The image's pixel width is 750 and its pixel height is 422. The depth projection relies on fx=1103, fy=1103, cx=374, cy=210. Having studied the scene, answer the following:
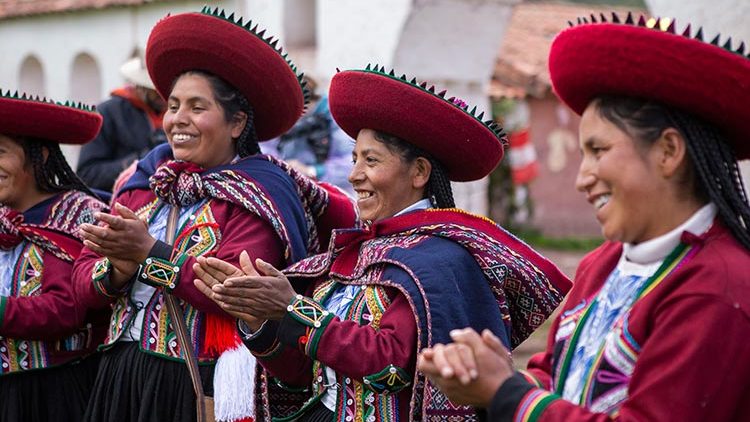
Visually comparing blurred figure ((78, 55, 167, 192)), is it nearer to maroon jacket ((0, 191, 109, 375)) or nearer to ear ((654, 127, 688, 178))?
maroon jacket ((0, 191, 109, 375))

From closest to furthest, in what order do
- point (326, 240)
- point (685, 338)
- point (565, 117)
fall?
point (685, 338) < point (326, 240) < point (565, 117)

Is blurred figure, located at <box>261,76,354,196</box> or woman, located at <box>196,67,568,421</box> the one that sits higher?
blurred figure, located at <box>261,76,354,196</box>

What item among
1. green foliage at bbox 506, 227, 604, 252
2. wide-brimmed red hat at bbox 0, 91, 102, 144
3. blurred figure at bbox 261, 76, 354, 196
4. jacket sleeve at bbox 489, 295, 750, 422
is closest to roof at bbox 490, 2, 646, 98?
green foliage at bbox 506, 227, 604, 252

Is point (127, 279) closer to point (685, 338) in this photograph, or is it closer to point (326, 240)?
point (326, 240)

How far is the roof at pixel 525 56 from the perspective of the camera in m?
19.0

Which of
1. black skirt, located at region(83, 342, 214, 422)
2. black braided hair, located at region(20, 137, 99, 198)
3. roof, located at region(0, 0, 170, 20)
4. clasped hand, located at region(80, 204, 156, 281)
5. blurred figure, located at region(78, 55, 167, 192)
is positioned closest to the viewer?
clasped hand, located at region(80, 204, 156, 281)

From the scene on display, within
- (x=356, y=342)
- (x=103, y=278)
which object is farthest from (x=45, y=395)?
(x=356, y=342)

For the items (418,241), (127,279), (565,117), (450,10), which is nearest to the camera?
(418,241)

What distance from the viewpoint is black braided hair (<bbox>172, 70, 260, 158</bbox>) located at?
398cm

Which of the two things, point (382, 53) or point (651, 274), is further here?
point (382, 53)

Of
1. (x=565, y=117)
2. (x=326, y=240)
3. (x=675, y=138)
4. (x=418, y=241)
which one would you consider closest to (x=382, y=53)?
(x=326, y=240)

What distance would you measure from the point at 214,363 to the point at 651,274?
6.39 feet

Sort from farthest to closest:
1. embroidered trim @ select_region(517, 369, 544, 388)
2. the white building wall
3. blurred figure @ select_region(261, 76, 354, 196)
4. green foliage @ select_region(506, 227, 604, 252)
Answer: green foliage @ select_region(506, 227, 604, 252) → the white building wall → blurred figure @ select_region(261, 76, 354, 196) → embroidered trim @ select_region(517, 369, 544, 388)

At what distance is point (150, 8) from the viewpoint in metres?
12.0
